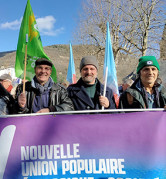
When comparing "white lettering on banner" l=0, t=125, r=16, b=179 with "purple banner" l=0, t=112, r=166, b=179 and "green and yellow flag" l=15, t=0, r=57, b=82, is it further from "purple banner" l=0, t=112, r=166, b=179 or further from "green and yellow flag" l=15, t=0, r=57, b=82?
"green and yellow flag" l=15, t=0, r=57, b=82

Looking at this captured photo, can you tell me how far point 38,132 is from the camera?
231cm

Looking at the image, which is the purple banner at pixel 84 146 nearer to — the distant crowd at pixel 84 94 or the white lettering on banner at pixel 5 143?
the white lettering on banner at pixel 5 143

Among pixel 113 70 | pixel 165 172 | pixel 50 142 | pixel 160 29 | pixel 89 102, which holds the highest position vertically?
pixel 160 29

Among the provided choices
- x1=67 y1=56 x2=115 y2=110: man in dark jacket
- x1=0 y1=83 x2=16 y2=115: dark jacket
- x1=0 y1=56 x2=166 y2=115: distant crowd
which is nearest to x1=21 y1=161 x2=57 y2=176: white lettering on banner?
x1=0 y1=56 x2=166 y2=115: distant crowd

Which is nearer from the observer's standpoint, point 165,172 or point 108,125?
point 165,172

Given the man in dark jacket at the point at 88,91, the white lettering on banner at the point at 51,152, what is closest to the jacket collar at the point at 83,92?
the man in dark jacket at the point at 88,91

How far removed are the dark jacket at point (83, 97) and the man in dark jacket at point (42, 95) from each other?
0.10m

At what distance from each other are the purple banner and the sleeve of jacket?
30 cm

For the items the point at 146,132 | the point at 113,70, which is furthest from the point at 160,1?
the point at 146,132

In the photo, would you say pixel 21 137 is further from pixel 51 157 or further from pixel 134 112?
pixel 134 112

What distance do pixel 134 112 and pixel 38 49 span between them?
69.4 inches

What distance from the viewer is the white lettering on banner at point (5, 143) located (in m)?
2.27

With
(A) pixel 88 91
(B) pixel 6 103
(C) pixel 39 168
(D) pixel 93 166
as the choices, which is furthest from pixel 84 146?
(B) pixel 6 103

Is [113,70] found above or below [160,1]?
below
